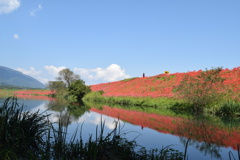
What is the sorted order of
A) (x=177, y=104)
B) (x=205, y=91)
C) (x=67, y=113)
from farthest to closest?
Result: (x=177, y=104) → (x=205, y=91) → (x=67, y=113)

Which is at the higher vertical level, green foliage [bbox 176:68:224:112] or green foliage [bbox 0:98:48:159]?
green foliage [bbox 176:68:224:112]

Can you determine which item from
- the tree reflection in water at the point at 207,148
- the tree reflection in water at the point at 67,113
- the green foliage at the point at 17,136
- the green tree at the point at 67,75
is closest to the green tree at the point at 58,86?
the green tree at the point at 67,75

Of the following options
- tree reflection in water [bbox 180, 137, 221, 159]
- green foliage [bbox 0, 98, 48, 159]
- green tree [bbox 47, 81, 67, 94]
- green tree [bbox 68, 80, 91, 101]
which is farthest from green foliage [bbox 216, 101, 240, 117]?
green tree [bbox 47, 81, 67, 94]

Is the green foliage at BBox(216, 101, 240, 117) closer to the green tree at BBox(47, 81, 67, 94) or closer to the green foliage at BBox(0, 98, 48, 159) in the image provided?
the green foliage at BBox(0, 98, 48, 159)

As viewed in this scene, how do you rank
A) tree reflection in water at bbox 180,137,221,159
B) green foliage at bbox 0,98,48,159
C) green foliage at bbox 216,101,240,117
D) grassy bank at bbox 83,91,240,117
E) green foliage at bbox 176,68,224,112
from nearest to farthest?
green foliage at bbox 0,98,48,159
tree reflection in water at bbox 180,137,221,159
green foliage at bbox 216,101,240,117
grassy bank at bbox 83,91,240,117
green foliage at bbox 176,68,224,112

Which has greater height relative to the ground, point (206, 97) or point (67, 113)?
point (206, 97)

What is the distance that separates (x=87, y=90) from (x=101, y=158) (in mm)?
44727

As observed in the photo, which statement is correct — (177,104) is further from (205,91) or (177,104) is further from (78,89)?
(78,89)

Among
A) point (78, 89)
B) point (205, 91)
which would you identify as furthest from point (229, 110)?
point (78, 89)

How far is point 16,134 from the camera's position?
595 cm

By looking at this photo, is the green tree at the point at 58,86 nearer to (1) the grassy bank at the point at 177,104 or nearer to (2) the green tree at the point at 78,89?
(2) the green tree at the point at 78,89

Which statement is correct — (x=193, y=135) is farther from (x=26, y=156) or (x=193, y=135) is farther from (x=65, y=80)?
(x=65, y=80)

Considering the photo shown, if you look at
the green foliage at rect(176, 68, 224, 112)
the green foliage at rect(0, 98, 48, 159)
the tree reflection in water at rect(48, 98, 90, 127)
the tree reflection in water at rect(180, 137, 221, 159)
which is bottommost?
the tree reflection in water at rect(180, 137, 221, 159)

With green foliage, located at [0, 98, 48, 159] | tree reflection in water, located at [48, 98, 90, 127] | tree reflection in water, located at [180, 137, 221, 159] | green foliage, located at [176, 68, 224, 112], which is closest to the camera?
green foliage, located at [0, 98, 48, 159]
